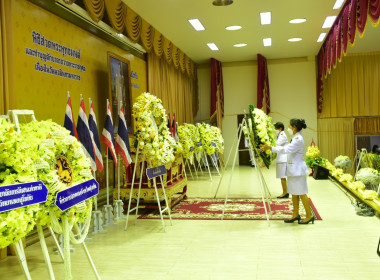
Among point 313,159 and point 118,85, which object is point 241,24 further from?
point 313,159

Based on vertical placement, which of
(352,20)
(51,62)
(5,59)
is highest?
(352,20)

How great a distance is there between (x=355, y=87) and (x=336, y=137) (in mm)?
1934

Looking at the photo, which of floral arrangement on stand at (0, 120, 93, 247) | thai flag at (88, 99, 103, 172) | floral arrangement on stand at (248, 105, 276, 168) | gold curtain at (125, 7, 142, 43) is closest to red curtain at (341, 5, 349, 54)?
floral arrangement on stand at (248, 105, 276, 168)

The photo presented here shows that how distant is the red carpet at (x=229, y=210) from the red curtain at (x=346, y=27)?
3.19 meters

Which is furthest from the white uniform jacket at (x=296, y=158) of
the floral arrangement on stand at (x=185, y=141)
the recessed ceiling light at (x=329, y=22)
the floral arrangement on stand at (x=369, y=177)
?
the recessed ceiling light at (x=329, y=22)

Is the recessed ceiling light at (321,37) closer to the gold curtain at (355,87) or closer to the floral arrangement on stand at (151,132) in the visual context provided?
the gold curtain at (355,87)

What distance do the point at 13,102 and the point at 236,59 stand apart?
10908 mm

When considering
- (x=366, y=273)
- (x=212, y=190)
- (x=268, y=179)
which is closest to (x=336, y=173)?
(x=268, y=179)

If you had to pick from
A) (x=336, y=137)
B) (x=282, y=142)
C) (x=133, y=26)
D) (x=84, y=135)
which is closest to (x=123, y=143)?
(x=84, y=135)

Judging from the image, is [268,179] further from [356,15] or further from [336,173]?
[356,15]

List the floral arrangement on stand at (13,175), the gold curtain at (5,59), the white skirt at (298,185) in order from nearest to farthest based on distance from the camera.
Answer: the floral arrangement on stand at (13,175) < the gold curtain at (5,59) < the white skirt at (298,185)

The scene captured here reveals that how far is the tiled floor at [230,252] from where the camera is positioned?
3.92 meters

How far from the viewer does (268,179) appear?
1075 centimetres

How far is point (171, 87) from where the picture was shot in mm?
11891
